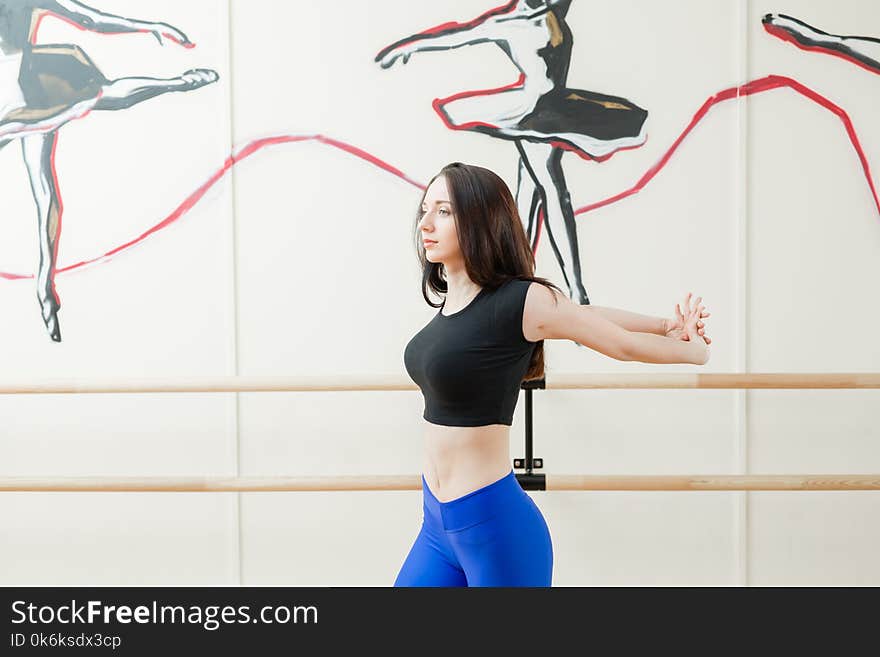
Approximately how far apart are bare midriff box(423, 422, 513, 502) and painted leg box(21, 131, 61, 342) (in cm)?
150

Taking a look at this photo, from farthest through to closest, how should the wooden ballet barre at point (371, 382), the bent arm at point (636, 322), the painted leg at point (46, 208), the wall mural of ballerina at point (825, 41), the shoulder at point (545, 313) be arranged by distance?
1. the painted leg at point (46, 208)
2. the wall mural of ballerina at point (825, 41)
3. the wooden ballet barre at point (371, 382)
4. the bent arm at point (636, 322)
5. the shoulder at point (545, 313)

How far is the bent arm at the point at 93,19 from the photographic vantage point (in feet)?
7.84

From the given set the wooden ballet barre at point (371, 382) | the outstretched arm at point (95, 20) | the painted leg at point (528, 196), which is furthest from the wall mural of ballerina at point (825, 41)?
the outstretched arm at point (95, 20)

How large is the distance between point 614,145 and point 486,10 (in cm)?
54

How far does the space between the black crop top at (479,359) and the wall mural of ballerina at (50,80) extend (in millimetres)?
1443

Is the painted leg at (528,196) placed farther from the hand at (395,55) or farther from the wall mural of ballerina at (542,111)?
the hand at (395,55)

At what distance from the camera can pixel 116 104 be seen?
239 cm

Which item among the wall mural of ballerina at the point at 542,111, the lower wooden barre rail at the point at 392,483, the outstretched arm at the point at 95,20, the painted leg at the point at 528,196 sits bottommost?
the lower wooden barre rail at the point at 392,483

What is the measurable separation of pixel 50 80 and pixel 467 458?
181 centimetres

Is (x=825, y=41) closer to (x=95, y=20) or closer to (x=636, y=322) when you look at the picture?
(x=636, y=322)

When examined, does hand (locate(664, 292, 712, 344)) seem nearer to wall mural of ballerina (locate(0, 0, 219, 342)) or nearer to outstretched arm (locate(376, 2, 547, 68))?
outstretched arm (locate(376, 2, 547, 68))

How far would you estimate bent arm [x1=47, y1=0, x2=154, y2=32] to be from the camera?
7.84ft

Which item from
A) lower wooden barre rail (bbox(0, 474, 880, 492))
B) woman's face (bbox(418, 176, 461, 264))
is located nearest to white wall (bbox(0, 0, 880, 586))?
lower wooden barre rail (bbox(0, 474, 880, 492))

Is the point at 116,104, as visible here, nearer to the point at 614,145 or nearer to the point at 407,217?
the point at 407,217
